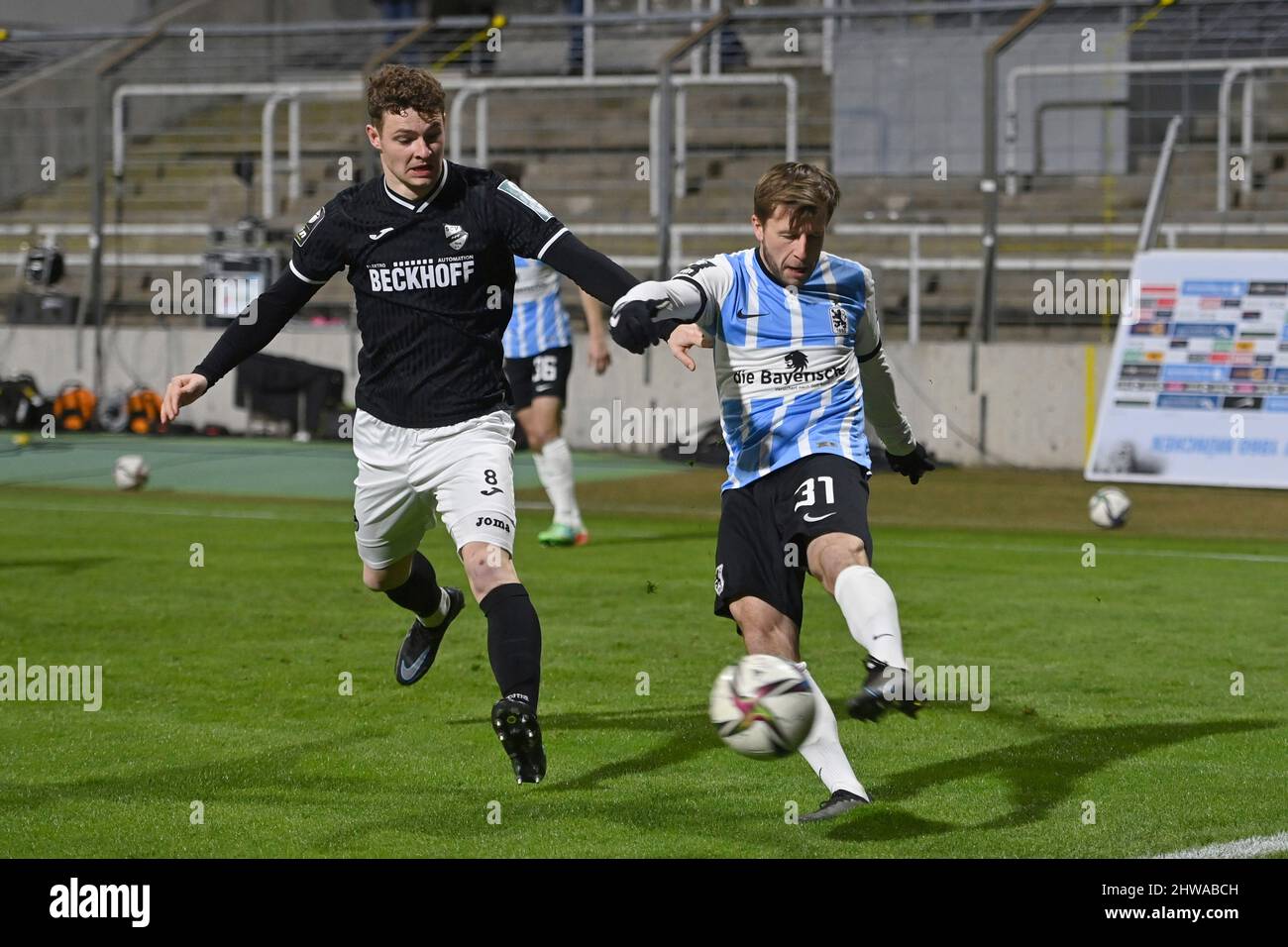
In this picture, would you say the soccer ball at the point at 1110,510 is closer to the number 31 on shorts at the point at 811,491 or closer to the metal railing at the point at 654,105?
the metal railing at the point at 654,105

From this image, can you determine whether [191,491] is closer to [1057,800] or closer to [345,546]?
[345,546]

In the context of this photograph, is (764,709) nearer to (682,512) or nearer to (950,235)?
(682,512)

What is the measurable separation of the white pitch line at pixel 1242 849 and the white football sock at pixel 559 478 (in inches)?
280

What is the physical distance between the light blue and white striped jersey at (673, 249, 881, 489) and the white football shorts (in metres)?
0.80

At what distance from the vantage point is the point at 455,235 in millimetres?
6059

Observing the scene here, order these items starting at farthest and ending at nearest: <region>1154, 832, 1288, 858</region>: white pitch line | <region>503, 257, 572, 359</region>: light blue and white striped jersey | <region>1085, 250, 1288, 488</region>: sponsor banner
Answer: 1. <region>1085, 250, 1288, 488</region>: sponsor banner
2. <region>503, 257, 572, 359</region>: light blue and white striped jersey
3. <region>1154, 832, 1288, 858</region>: white pitch line

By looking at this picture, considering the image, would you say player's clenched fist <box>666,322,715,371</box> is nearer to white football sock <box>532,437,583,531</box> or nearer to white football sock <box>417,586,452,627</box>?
white football sock <box>417,586,452,627</box>

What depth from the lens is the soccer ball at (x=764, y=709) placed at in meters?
5.10

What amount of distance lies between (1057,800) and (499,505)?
6.41 ft

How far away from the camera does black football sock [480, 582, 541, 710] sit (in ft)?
18.3

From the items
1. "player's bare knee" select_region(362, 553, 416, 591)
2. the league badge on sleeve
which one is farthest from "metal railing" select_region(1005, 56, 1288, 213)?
the league badge on sleeve

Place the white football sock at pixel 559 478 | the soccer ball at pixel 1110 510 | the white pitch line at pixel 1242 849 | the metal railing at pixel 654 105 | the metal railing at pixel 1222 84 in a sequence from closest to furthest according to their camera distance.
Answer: the white pitch line at pixel 1242 849
the white football sock at pixel 559 478
the soccer ball at pixel 1110 510
the metal railing at pixel 1222 84
the metal railing at pixel 654 105

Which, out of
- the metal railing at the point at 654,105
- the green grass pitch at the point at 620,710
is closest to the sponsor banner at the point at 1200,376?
the green grass pitch at the point at 620,710

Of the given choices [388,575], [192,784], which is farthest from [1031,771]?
[192,784]
